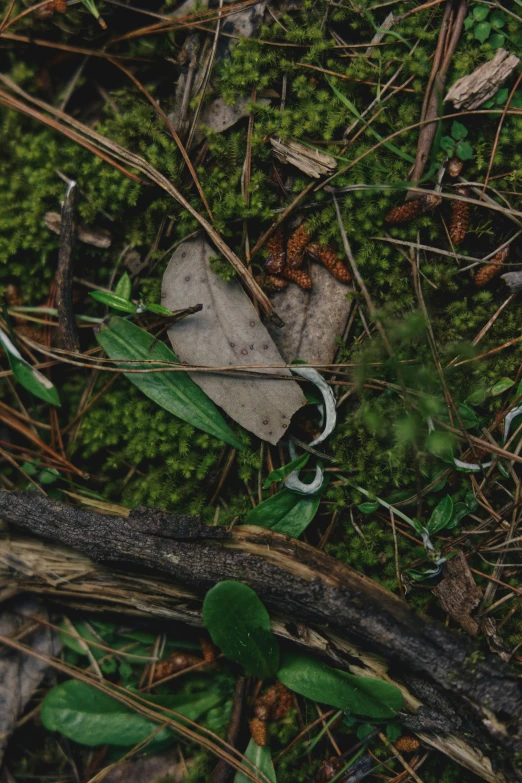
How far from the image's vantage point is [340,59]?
8.67 feet

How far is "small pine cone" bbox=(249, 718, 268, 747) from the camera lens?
8.57 feet

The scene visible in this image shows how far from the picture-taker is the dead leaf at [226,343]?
8.53 feet

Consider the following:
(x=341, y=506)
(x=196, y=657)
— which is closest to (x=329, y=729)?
(x=196, y=657)

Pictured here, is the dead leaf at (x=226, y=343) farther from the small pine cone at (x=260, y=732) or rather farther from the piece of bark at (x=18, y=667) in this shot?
the piece of bark at (x=18, y=667)

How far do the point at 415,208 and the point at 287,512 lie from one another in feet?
5.07

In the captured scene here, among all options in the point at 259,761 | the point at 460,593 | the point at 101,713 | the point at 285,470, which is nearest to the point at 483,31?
the point at 285,470

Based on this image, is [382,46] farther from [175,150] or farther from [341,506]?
[341,506]

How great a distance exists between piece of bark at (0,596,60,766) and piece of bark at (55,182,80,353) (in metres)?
1.43

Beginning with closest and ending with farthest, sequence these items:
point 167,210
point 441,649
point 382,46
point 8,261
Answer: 1. point 441,649
2. point 382,46
3. point 167,210
4. point 8,261

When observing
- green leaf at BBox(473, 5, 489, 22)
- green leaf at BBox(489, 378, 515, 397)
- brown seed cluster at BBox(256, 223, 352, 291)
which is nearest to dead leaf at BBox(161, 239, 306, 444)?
brown seed cluster at BBox(256, 223, 352, 291)

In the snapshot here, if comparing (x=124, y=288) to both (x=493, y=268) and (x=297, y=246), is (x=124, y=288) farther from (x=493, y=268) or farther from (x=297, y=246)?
(x=493, y=268)

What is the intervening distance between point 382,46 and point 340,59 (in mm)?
200

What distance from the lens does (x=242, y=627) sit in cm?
250

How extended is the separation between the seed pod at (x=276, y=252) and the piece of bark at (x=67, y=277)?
3.29 feet
